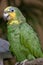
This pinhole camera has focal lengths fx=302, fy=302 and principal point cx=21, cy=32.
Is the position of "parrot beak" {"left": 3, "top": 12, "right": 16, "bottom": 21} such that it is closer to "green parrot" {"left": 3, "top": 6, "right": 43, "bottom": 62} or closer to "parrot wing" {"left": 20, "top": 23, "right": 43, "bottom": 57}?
"green parrot" {"left": 3, "top": 6, "right": 43, "bottom": 62}

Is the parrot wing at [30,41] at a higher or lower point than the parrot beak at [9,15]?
lower

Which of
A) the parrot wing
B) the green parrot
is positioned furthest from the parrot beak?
the parrot wing

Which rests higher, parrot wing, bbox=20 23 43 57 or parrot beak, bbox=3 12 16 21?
parrot beak, bbox=3 12 16 21

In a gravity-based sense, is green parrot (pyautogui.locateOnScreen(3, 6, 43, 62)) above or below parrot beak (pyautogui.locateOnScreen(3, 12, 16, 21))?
below

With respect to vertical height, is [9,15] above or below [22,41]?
above

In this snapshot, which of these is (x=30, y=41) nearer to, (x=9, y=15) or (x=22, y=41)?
(x=22, y=41)

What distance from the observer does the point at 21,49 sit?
2.46 meters

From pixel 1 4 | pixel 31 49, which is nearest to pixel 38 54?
pixel 31 49

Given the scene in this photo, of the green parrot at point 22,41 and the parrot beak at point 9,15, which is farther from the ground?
the parrot beak at point 9,15

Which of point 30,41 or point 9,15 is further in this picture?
point 9,15

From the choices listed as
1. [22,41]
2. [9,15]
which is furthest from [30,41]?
[9,15]

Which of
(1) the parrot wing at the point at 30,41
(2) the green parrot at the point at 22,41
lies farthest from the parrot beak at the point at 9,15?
(1) the parrot wing at the point at 30,41

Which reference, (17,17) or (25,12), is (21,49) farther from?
(25,12)

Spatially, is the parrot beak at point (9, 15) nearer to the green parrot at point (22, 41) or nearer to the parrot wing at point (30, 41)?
the green parrot at point (22, 41)
